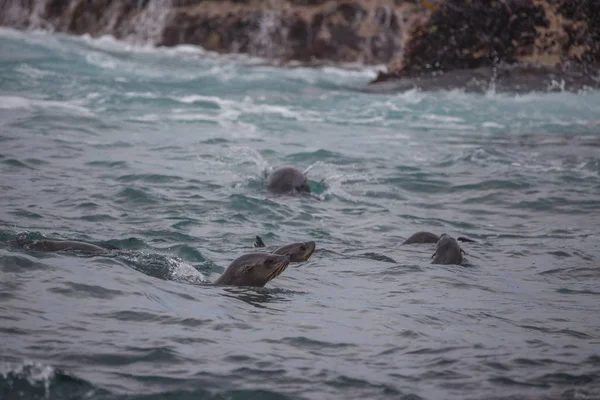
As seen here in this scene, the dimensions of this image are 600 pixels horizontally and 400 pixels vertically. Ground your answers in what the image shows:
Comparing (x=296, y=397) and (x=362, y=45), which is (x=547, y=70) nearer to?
(x=362, y=45)

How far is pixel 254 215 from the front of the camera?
10.0 m

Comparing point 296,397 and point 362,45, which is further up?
point 362,45

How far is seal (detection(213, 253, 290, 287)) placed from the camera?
680 centimetres

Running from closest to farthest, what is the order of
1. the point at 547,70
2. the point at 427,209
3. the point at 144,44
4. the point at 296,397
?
the point at 296,397 → the point at 427,209 → the point at 547,70 → the point at 144,44

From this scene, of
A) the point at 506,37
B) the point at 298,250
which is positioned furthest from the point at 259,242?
the point at 506,37

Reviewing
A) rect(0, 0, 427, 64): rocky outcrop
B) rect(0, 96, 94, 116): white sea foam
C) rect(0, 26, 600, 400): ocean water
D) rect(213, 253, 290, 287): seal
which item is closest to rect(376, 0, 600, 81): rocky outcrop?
rect(0, 26, 600, 400): ocean water

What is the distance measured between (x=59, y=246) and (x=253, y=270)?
1.65 meters

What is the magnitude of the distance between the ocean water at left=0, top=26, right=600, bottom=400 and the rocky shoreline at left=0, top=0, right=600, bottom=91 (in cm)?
359

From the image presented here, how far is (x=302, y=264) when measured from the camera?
308 inches

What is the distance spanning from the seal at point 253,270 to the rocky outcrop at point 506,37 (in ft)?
60.3

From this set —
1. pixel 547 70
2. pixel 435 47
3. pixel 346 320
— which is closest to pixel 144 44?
pixel 435 47

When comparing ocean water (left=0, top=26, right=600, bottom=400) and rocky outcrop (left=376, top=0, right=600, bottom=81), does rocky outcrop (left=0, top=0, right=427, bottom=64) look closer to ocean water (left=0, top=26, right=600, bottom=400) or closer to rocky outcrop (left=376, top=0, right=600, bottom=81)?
rocky outcrop (left=376, top=0, right=600, bottom=81)

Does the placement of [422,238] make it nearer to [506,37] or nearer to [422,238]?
[422,238]

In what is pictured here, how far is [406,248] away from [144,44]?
33.4 meters
